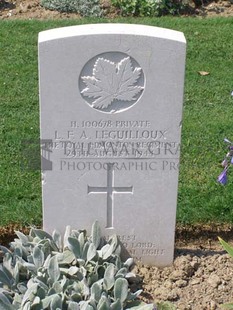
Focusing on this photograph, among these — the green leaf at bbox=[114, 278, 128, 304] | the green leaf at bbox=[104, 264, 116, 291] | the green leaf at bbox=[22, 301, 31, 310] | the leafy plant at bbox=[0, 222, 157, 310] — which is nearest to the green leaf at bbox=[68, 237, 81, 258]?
the leafy plant at bbox=[0, 222, 157, 310]

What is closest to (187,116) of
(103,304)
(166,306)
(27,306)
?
(166,306)

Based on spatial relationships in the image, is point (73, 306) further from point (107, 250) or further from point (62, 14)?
point (62, 14)

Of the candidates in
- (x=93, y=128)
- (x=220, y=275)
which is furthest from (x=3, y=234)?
(x=220, y=275)

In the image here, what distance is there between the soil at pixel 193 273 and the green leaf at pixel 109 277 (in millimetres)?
361

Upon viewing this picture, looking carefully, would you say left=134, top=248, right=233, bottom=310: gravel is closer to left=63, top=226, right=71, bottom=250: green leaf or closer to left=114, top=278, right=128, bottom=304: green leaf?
left=114, top=278, right=128, bottom=304: green leaf

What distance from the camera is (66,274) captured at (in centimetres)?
397

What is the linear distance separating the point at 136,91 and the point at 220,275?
128 cm

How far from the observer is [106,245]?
13.6ft

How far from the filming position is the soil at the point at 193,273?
4.16 meters

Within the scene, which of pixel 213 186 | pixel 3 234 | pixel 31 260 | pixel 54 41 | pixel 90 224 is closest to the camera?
pixel 54 41

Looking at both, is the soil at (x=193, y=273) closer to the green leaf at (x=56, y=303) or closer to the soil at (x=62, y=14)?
the green leaf at (x=56, y=303)

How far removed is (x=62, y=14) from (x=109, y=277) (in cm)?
500

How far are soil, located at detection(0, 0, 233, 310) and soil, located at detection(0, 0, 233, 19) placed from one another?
4.16 meters

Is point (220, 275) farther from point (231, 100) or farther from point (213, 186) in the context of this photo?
point (231, 100)
